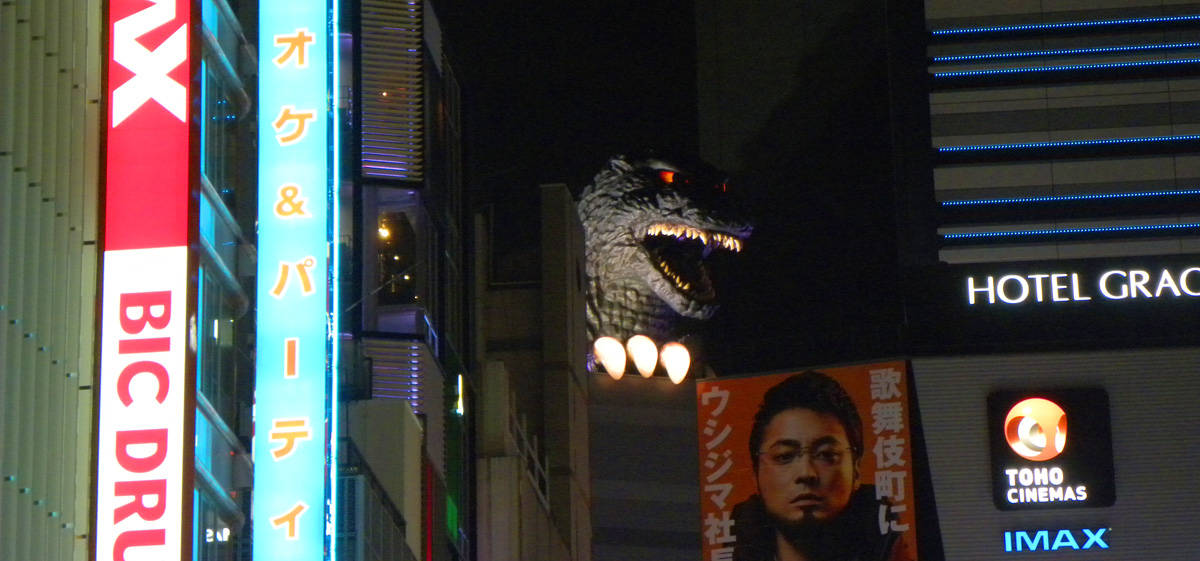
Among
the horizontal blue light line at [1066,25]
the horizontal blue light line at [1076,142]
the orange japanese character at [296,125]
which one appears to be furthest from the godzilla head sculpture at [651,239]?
the orange japanese character at [296,125]

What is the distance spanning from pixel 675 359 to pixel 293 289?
58.1 ft

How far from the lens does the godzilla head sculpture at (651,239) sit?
31.0m

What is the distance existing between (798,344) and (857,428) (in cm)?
183

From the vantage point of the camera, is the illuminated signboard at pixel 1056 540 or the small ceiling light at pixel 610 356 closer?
the small ceiling light at pixel 610 356

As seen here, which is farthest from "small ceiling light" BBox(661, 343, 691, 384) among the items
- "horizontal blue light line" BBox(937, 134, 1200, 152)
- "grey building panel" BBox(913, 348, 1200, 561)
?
"horizontal blue light line" BBox(937, 134, 1200, 152)

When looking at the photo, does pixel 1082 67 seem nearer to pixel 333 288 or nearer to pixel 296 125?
pixel 296 125

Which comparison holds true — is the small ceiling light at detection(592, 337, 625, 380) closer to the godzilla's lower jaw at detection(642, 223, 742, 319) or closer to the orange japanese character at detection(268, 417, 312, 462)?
the godzilla's lower jaw at detection(642, 223, 742, 319)

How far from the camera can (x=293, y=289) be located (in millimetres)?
14562

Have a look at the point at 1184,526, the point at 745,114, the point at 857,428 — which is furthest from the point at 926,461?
the point at 745,114

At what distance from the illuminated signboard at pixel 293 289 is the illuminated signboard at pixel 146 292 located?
9.84 feet

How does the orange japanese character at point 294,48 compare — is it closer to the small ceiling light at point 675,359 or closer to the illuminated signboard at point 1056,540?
the small ceiling light at point 675,359

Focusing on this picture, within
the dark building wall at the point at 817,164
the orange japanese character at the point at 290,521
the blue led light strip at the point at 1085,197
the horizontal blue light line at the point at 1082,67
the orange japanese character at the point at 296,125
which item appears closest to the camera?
the orange japanese character at the point at 290,521

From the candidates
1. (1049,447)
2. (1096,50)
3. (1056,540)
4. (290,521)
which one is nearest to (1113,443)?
(1049,447)

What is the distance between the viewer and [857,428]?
3209 centimetres
